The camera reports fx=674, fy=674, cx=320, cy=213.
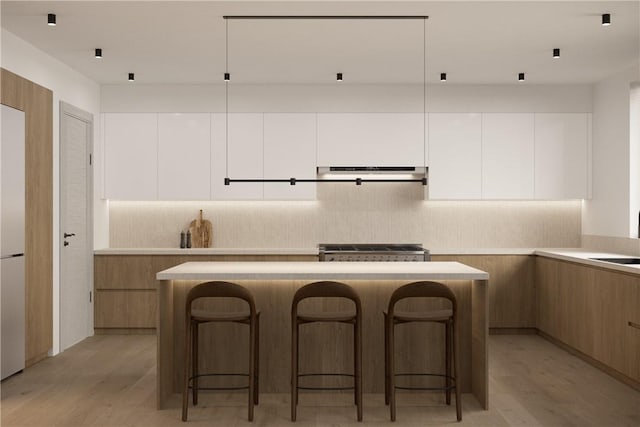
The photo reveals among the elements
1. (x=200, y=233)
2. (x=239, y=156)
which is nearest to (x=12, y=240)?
(x=200, y=233)

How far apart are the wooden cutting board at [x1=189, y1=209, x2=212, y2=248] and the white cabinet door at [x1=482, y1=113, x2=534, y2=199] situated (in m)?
3.13

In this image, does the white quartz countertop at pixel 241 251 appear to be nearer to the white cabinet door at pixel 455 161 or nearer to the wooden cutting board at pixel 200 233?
the wooden cutting board at pixel 200 233

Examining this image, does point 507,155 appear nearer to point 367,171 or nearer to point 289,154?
point 367,171

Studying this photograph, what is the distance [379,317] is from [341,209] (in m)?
3.03

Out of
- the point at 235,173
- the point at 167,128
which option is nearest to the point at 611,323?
the point at 235,173

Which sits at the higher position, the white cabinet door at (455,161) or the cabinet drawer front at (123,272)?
the white cabinet door at (455,161)

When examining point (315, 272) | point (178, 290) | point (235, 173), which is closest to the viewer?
point (315, 272)

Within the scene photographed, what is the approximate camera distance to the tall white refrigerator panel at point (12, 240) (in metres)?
5.15

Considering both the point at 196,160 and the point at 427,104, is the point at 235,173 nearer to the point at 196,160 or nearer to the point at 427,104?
the point at 196,160

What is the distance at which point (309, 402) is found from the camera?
185 inches

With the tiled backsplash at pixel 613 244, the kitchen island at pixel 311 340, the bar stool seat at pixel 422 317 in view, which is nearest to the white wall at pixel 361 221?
the tiled backsplash at pixel 613 244

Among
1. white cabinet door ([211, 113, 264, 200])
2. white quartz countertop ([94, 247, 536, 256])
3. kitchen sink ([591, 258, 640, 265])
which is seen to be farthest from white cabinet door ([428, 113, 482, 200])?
white cabinet door ([211, 113, 264, 200])

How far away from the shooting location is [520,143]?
24.7 feet

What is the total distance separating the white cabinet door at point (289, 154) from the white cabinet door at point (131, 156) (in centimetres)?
127
